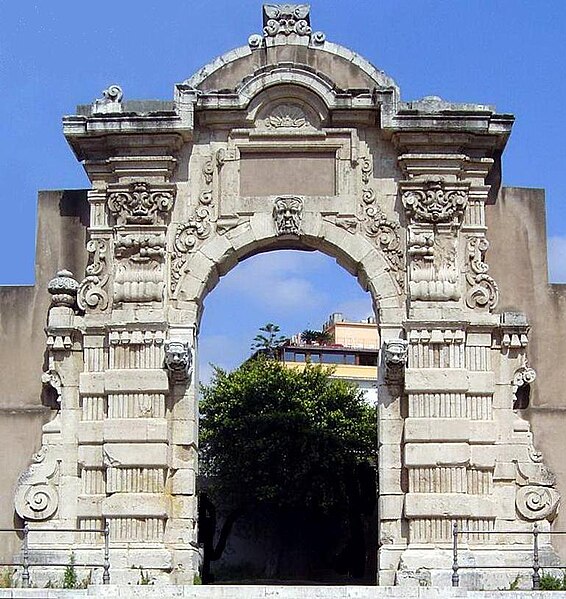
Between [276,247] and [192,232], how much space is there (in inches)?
57.5

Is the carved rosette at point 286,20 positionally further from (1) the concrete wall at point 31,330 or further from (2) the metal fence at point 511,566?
(2) the metal fence at point 511,566

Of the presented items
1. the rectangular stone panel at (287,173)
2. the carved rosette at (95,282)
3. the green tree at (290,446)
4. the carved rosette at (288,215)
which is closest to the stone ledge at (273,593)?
the carved rosette at (95,282)

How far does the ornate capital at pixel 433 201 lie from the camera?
18.0m

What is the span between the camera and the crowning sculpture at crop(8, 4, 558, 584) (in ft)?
57.1

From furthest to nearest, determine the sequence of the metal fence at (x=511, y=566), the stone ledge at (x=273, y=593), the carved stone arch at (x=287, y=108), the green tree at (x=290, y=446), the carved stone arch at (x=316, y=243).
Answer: the green tree at (x=290, y=446)
the carved stone arch at (x=287, y=108)
the carved stone arch at (x=316, y=243)
the metal fence at (x=511, y=566)
the stone ledge at (x=273, y=593)

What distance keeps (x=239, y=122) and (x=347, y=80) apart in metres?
1.76

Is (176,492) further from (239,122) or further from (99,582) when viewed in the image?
(239,122)

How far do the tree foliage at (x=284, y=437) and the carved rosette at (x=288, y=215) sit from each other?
15.2 meters

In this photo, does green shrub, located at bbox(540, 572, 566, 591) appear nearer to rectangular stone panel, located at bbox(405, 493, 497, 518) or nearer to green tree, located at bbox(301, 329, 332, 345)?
rectangular stone panel, located at bbox(405, 493, 497, 518)

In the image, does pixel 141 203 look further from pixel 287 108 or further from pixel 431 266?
pixel 431 266

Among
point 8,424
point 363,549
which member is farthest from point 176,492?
point 363,549

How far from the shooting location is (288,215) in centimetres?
1816

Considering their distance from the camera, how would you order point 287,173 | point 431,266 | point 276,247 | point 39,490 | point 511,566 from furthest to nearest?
point 276,247 → point 287,173 → point 431,266 → point 39,490 → point 511,566

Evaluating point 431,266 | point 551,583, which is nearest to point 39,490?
point 431,266
